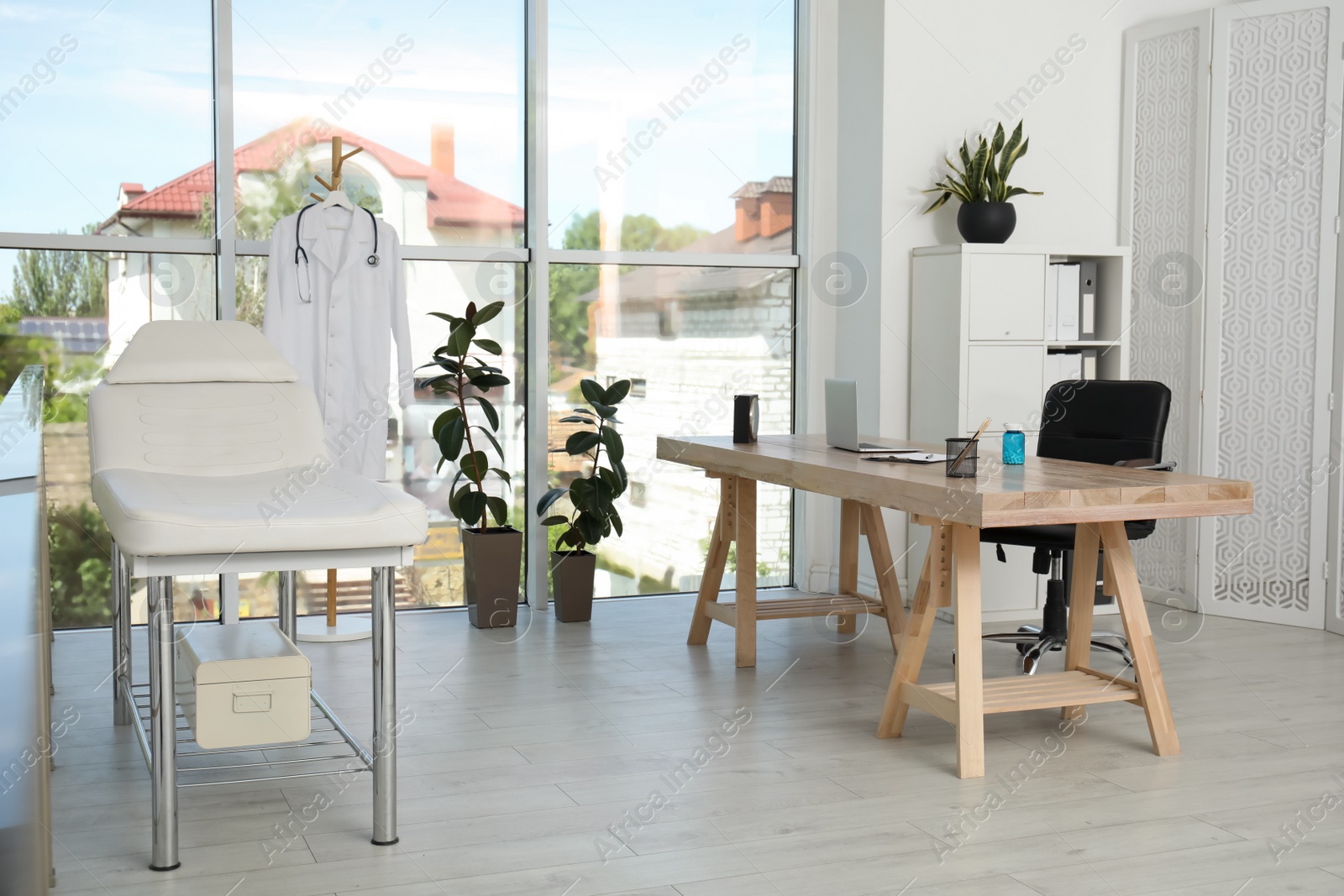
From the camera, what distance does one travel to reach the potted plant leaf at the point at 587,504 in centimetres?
485

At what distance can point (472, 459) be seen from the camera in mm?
4773

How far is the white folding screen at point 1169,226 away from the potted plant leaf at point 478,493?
2.79 meters

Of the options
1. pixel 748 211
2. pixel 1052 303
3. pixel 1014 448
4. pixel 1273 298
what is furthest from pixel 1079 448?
pixel 748 211

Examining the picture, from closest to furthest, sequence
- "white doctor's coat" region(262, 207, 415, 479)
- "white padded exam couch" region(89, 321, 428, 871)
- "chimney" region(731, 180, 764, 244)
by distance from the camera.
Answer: "white padded exam couch" region(89, 321, 428, 871) → "white doctor's coat" region(262, 207, 415, 479) → "chimney" region(731, 180, 764, 244)

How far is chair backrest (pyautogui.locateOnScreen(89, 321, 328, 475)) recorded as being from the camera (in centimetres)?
298

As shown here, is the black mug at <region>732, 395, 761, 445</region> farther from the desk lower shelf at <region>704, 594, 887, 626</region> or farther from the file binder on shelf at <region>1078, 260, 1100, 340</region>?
the file binder on shelf at <region>1078, 260, 1100, 340</region>

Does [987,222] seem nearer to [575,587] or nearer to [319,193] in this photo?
[575,587]

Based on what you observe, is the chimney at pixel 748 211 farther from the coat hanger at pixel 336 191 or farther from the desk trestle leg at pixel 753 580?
the coat hanger at pixel 336 191

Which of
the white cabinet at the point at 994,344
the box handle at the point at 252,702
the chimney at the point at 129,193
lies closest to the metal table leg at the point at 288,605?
the box handle at the point at 252,702

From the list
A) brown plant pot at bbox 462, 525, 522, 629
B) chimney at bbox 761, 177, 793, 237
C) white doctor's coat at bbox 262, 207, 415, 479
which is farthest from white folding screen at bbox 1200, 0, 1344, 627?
white doctor's coat at bbox 262, 207, 415, 479

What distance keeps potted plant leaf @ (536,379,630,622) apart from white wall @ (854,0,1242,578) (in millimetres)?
1144

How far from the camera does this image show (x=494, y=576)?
480cm

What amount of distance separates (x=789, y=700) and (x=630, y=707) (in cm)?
49

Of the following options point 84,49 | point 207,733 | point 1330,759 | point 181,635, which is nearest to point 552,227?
point 84,49
